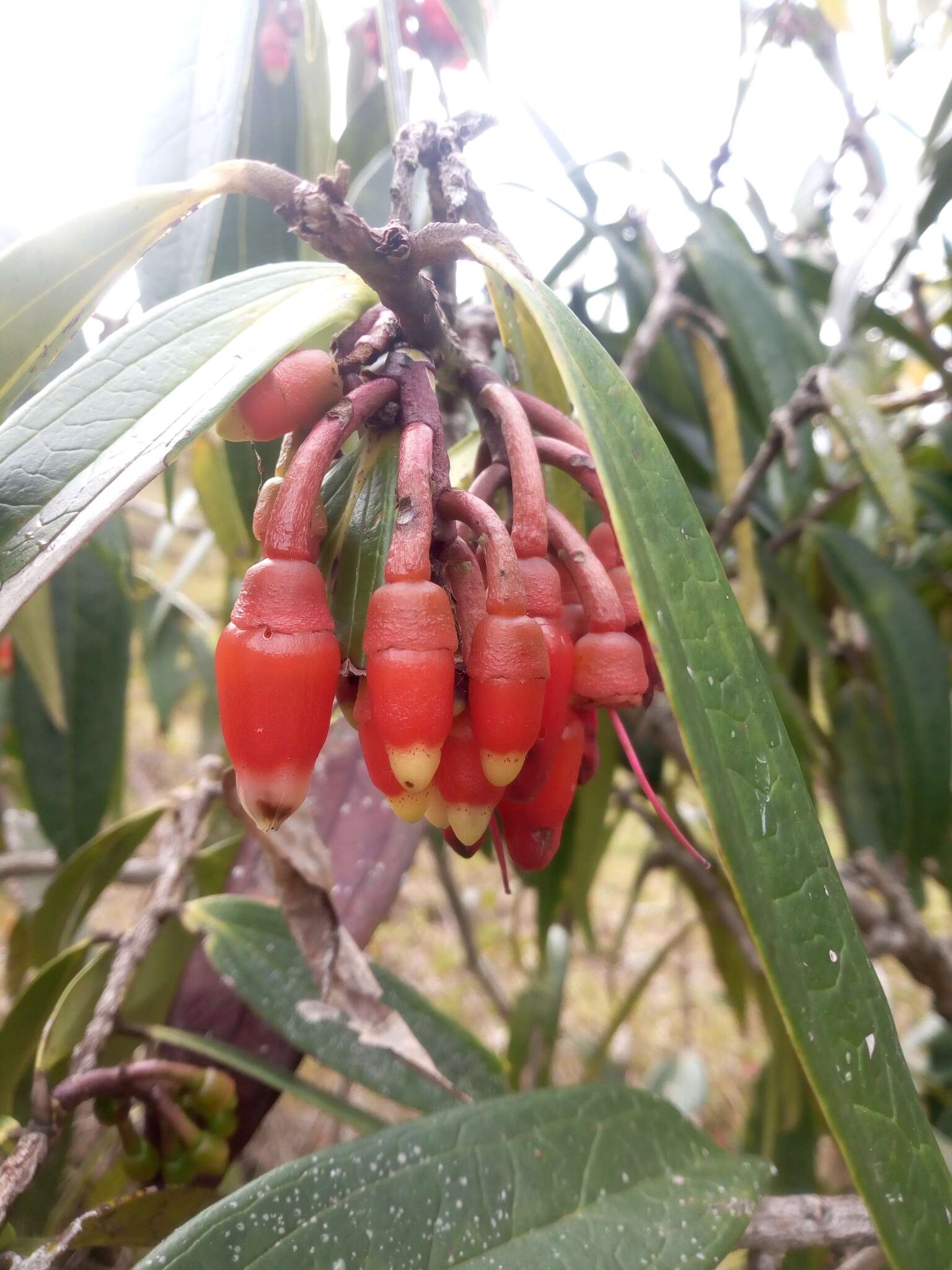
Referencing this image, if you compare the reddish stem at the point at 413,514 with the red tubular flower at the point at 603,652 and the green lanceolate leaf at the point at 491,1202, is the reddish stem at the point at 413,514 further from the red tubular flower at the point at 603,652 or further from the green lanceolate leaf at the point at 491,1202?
the green lanceolate leaf at the point at 491,1202

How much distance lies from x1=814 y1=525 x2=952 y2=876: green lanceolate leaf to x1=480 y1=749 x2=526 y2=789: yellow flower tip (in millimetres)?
1015

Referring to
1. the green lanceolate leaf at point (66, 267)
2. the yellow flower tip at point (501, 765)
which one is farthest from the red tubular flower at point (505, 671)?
the green lanceolate leaf at point (66, 267)

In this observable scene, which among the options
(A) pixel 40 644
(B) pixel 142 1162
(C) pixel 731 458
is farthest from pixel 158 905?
(C) pixel 731 458

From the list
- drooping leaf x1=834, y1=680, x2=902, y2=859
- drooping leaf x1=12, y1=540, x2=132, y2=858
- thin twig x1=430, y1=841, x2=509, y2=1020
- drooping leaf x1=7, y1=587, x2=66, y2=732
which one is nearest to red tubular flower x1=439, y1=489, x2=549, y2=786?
drooping leaf x1=7, y1=587, x2=66, y2=732

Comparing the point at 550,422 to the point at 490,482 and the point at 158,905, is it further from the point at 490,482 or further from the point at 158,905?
the point at 158,905

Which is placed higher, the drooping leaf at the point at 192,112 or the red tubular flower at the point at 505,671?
the drooping leaf at the point at 192,112

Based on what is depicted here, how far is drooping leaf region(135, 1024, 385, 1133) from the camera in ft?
2.75

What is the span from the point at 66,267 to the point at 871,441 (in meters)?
0.93

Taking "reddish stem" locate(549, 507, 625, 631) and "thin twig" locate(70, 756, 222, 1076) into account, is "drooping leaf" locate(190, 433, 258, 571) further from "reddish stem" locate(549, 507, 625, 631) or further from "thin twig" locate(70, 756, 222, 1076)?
"reddish stem" locate(549, 507, 625, 631)

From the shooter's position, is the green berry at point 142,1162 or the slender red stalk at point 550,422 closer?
the slender red stalk at point 550,422

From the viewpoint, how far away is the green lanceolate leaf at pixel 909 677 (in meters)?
1.30

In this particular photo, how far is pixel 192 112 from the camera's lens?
2.74 ft

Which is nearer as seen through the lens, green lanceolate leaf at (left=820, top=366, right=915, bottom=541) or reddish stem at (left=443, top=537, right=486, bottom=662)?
reddish stem at (left=443, top=537, right=486, bottom=662)

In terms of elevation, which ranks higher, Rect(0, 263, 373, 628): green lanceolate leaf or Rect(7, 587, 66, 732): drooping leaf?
Rect(0, 263, 373, 628): green lanceolate leaf
